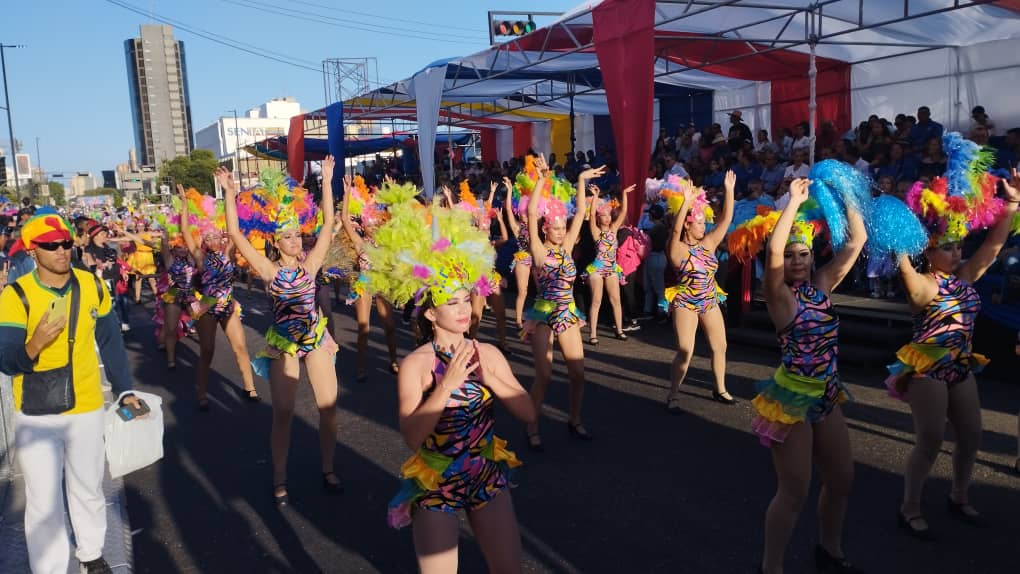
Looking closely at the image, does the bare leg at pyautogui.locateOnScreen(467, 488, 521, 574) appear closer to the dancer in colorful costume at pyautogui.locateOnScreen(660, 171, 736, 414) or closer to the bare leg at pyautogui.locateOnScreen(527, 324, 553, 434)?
the bare leg at pyautogui.locateOnScreen(527, 324, 553, 434)

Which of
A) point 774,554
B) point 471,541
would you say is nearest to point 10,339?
point 471,541

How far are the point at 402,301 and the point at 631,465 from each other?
9.09 feet

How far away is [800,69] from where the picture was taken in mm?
13578

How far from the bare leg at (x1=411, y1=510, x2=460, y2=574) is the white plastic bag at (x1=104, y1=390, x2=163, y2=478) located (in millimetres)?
2136

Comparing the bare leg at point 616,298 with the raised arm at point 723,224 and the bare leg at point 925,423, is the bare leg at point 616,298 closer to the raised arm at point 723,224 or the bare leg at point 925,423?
the raised arm at point 723,224

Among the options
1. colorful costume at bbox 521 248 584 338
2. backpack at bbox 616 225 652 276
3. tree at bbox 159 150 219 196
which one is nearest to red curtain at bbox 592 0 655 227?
backpack at bbox 616 225 652 276

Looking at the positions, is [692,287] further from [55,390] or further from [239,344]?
[55,390]

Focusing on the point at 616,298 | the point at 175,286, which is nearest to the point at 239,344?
the point at 175,286

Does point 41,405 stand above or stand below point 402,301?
below

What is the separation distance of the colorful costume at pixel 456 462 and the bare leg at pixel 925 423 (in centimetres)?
231

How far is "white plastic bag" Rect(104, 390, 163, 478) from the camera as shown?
3979mm

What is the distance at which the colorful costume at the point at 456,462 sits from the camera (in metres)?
2.69

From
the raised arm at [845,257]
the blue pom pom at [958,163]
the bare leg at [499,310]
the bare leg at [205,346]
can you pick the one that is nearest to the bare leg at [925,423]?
the raised arm at [845,257]

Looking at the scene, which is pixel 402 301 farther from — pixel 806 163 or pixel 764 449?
pixel 806 163
